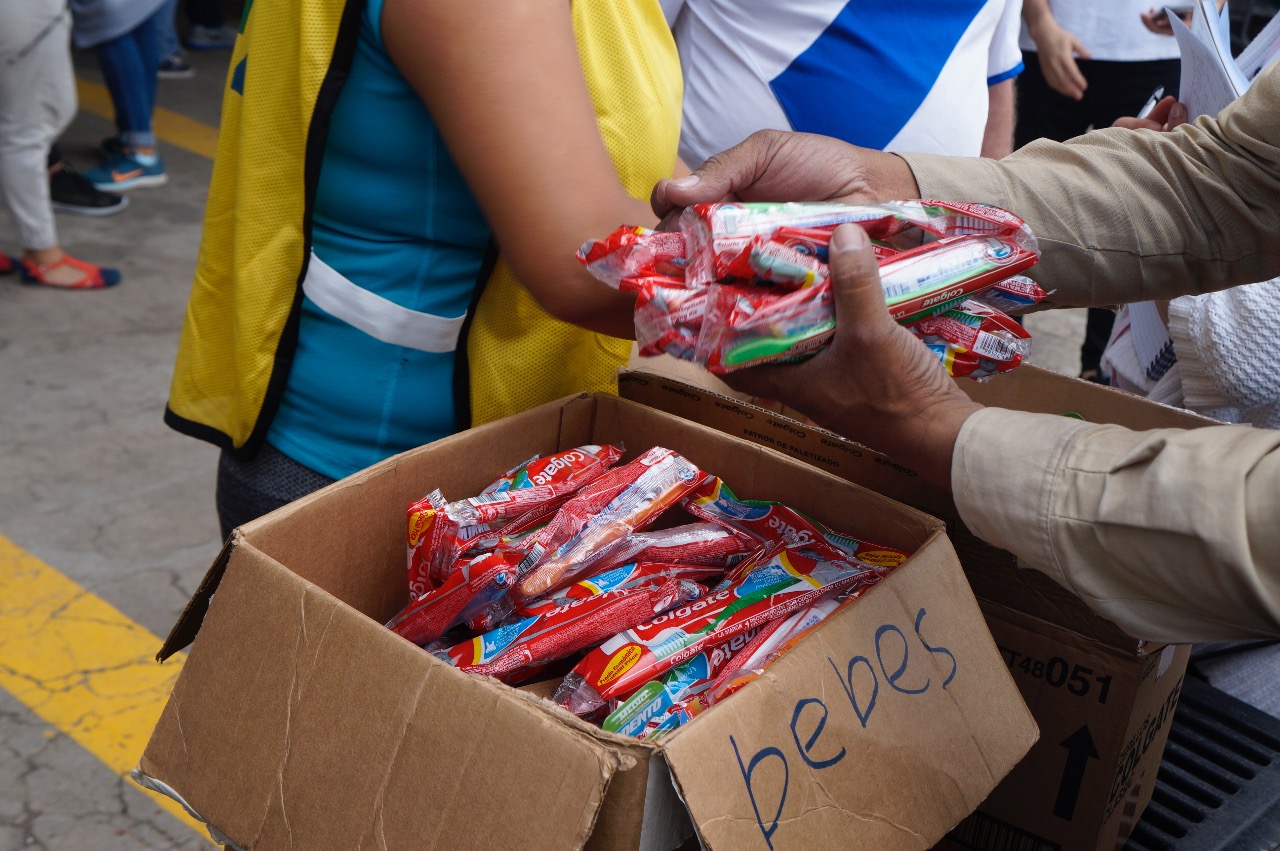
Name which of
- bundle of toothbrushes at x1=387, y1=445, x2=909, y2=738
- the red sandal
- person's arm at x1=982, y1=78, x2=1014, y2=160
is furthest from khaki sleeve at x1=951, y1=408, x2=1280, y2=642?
the red sandal

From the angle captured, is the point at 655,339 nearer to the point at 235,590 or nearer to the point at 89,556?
the point at 235,590

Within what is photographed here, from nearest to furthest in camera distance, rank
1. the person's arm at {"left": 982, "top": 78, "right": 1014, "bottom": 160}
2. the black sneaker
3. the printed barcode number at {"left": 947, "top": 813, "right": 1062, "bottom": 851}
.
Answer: the printed barcode number at {"left": 947, "top": 813, "right": 1062, "bottom": 851}
the person's arm at {"left": 982, "top": 78, "right": 1014, "bottom": 160}
the black sneaker

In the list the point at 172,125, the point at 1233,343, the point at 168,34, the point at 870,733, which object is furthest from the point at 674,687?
the point at 168,34

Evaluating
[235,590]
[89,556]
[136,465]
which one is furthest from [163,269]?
[235,590]

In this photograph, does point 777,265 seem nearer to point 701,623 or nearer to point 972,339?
point 972,339

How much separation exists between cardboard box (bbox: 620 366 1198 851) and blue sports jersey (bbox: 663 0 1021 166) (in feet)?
2.41

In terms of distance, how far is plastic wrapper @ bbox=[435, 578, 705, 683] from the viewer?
1147 mm

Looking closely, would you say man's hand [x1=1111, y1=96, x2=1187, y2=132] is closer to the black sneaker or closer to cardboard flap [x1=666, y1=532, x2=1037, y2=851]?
cardboard flap [x1=666, y1=532, x2=1037, y2=851]

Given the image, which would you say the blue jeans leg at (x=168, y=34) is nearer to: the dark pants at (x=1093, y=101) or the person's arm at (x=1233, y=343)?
the dark pants at (x=1093, y=101)

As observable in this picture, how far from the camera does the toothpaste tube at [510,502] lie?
4.04 feet

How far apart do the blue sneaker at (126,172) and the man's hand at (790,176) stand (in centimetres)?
475

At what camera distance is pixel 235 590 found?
1079 millimetres

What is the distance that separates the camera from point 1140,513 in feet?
3.22

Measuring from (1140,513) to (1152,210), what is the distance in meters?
0.66
